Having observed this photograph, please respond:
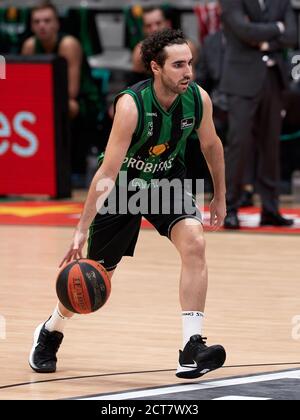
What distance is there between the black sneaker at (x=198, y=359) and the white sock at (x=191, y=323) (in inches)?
1.1

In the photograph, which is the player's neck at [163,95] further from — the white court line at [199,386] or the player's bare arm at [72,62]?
the player's bare arm at [72,62]

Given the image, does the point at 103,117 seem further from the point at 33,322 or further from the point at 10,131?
the point at 33,322

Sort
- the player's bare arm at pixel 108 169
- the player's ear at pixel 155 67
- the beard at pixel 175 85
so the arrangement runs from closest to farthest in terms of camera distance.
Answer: the player's bare arm at pixel 108 169 < the beard at pixel 175 85 < the player's ear at pixel 155 67

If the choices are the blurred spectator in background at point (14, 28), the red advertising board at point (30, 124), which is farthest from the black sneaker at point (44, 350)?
the blurred spectator in background at point (14, 28)

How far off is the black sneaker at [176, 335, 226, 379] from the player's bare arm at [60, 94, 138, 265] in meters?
0.69

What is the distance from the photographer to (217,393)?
6.41 m

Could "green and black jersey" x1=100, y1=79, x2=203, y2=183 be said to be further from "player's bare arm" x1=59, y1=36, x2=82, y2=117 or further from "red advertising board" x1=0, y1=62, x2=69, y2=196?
"player's bare arm" x1=59, y1=36, x2=82, y2=117

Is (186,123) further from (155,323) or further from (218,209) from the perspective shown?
(155,323)

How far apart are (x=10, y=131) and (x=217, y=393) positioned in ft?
27.4

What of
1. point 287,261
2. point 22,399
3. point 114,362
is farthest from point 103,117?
point 22,399

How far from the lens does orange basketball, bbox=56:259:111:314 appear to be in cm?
675

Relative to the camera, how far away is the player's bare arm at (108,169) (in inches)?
267

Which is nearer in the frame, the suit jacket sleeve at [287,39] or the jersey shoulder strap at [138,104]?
the jersey shoulder strap at [138,104]

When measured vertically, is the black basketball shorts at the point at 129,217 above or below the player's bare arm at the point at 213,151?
below
